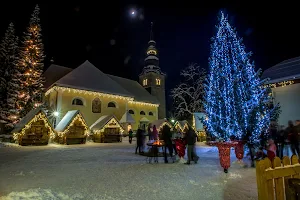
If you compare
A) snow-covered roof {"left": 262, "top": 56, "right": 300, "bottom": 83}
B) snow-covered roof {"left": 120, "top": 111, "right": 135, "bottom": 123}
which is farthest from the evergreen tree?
snow-covered roof {"left": 120, "top": 111, "right": 135, "bottom": 123}

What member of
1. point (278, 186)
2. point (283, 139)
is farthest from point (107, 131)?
point (278, 186)

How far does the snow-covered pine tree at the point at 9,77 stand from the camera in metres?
22.0

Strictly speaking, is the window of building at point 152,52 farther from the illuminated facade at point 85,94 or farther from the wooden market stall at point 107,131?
the wooden market stall at point 107,131

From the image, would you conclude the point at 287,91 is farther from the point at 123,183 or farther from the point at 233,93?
the point at 123,183

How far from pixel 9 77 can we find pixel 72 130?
12829mm

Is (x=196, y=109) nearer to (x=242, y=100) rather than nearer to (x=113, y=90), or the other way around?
(x=113, y=90)

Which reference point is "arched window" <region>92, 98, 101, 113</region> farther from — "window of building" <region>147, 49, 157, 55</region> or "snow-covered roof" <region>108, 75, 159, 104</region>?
"window of building" <region>147, 49, 157, 55</region>

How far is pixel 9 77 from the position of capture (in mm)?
24344

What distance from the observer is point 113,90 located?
27016 millimetres

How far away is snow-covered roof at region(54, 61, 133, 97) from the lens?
23555 mm

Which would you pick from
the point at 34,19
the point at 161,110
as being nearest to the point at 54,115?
the point at 34,19

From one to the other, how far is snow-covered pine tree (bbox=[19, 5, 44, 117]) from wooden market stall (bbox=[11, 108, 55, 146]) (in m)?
6.69

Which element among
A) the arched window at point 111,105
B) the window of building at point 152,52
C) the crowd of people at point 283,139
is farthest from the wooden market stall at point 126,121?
the window of building at point 152,52

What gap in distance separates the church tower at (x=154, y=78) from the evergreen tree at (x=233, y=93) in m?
29.0
